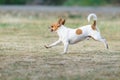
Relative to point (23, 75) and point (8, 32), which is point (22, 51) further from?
point (8, 32)

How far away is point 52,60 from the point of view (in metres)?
12.8

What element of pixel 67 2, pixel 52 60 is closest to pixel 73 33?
pixel 52 60

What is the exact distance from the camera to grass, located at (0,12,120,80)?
10820 mm

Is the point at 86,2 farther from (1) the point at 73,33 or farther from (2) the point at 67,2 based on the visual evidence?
(1) the point at 73,33

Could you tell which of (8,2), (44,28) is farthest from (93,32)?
(8,2)

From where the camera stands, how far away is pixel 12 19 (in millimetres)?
26656

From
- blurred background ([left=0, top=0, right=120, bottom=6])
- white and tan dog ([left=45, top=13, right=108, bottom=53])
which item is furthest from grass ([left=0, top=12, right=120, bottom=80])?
blurred background ([left=0, top=0, right=120, bottom=6])

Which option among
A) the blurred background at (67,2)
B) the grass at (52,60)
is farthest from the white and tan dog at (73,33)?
the blurred background at (67,2)

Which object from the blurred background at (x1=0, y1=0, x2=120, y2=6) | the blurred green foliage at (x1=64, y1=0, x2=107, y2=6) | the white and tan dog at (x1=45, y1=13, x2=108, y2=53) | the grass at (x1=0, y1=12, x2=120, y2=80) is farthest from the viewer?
the blurred background at (x1=0, y1=0, x2=120, y2=6)

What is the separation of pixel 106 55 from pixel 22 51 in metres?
2.15

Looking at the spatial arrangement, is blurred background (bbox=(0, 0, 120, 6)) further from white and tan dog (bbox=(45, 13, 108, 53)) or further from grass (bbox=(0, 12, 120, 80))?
white and tan dog (bbox=(45, 13, 108, 53))

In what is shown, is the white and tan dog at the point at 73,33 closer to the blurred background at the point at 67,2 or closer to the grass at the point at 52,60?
the grass at the point at 52,60

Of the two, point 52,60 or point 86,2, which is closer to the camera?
point 52,60

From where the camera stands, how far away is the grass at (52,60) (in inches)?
426
